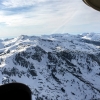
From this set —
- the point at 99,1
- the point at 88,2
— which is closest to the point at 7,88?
the point at 88,2

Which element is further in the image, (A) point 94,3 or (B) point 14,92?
(A) point 94,3

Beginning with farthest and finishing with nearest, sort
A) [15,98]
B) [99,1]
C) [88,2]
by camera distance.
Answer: [99,1], [88,2], [15,98]

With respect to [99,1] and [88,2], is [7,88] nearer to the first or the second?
[88,2]

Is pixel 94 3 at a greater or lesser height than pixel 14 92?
greater

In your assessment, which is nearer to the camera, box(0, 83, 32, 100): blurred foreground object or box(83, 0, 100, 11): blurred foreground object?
box(0, 83, 32, 100): blurred foreground object

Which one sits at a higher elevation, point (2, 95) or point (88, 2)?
point (88, 2)

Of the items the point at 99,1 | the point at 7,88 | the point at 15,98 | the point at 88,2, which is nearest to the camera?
the point at 15,98

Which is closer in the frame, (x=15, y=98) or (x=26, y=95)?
(x=15, y=98)

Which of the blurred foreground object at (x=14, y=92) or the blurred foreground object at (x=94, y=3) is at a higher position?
the blurred foreground object at (x=94, y=3)

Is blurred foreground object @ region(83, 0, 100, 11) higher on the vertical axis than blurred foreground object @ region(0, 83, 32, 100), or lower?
higher

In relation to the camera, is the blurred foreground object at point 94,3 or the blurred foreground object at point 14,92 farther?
the blurred foreground object at point 94,3
